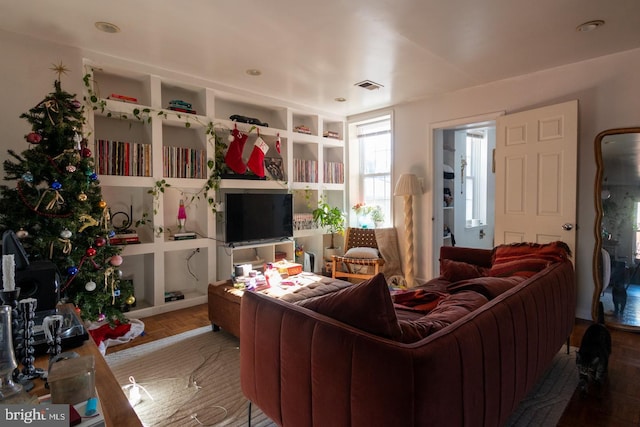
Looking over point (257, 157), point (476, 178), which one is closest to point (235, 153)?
point (257, 157)

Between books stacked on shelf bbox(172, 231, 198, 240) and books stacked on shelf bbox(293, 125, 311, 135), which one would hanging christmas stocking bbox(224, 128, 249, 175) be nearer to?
books stacked on shelf bbox(172, 231, 198, 240)

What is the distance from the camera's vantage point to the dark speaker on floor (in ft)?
4.24

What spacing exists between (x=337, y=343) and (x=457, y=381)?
40 cm

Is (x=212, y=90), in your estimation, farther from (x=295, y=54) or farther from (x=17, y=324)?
(x=17, y=324)

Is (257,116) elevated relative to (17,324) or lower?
elevated

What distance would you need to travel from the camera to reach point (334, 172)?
203 inches

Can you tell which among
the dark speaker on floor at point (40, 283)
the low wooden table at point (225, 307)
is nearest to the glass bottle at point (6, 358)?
the dark speaker on floor at point (40, 283)

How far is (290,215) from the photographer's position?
446 cm

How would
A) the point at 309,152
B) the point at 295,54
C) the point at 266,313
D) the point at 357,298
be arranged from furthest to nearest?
the point at 309,152
the point at 295,54
the point at 266,313
the point at 357,298

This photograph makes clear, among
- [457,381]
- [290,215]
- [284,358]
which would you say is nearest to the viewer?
[457,381]

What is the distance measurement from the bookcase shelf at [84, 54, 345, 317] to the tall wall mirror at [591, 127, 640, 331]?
3.29 meters

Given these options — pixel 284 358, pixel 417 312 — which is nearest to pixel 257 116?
pixel 417 312
